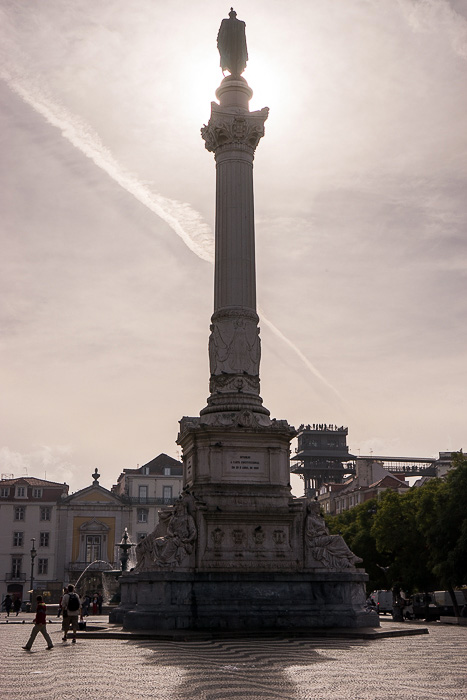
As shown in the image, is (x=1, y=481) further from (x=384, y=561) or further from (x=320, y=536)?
(x=320, y=536)

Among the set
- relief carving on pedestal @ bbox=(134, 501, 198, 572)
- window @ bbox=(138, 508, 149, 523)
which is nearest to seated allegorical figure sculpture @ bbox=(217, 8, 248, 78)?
relief carving on pedestal @ bbox=(134, 501, 198, 572)

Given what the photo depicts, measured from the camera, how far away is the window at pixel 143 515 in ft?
330

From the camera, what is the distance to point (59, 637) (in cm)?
2814

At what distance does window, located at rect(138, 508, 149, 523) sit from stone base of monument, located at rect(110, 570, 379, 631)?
72.6 meters

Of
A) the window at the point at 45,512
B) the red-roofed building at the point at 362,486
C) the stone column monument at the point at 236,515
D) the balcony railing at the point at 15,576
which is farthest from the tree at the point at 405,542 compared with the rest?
the balcony railing at the point at 15,576

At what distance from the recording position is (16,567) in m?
97.9

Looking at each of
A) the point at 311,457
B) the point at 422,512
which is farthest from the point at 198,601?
the point at 311,457

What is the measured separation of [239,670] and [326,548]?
532 inches

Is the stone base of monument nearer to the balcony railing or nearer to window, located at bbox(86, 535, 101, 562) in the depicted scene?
window, located at bbox(86, 535, 101, 562)

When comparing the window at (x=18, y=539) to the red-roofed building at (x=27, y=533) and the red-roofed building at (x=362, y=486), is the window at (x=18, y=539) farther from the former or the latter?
the red-roofed building at (x=362, y=486)

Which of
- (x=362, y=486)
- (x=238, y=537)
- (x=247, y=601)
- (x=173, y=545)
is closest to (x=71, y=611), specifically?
(x=173, y=545)

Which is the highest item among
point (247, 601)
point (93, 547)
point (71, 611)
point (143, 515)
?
point (143, 515)

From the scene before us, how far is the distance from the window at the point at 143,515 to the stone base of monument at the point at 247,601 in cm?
7260

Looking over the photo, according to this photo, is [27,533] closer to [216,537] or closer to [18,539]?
[18,539]
